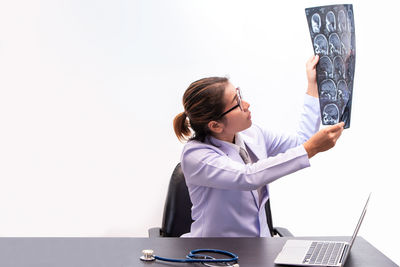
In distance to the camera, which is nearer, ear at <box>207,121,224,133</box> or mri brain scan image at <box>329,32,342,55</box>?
mri brain scan image at <box>329,32,342,55</box>

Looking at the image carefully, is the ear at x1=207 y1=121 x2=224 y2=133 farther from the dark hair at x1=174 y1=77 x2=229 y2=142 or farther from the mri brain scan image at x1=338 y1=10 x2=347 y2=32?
the mri brain scan image at x1=338 y1=10 x2=347 y2=32

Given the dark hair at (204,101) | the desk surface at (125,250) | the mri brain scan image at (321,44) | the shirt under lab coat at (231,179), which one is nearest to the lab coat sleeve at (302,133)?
the shirt under lab coat at (231,179)

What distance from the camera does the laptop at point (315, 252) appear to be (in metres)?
1.68

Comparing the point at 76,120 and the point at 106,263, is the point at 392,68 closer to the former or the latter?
the point at 76,120

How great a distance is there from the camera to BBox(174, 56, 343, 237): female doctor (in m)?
1.99

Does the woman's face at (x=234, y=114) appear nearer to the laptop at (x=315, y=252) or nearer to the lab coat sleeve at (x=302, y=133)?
the lab coat sleeve at (x=302, y=133)

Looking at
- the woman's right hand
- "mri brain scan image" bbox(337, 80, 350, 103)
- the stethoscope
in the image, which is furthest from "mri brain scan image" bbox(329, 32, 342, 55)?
the stethoscope

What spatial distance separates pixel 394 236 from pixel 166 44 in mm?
1601

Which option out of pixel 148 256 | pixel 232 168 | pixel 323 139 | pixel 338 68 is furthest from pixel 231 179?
pixel 338 68

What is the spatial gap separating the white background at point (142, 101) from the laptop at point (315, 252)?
1.21m

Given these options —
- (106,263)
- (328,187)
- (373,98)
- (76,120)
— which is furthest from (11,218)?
(373,98)

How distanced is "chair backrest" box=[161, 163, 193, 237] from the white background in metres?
0.46

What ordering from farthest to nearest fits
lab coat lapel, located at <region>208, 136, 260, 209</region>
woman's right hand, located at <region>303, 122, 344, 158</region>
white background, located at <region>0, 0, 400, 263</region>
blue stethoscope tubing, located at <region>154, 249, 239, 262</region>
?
white background, located at <region>0, 0, 400, 263</region> → lab coat lapel, located at <region>208, 136, 260, 209</region> → woman's right hand, located at <region>303, 122, 344, 158</region> → blue stethoscope tubing, located at <region>154, 249, 239, 262</region>

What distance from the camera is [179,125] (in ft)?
7.52
